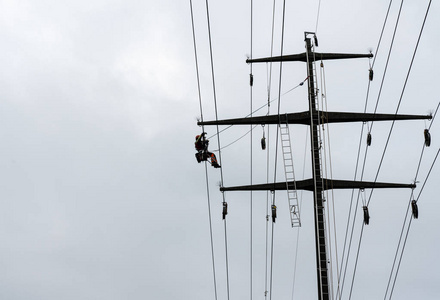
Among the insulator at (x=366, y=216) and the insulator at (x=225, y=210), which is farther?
the insulator at (x=225, y=210)

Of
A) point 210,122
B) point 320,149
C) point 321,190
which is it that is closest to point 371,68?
point 320,149

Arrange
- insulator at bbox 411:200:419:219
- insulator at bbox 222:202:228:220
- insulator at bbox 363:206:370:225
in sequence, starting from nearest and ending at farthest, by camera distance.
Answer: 1. insulator at bbox 411:200:419:219
2. insulator at bbox 363:206:370:225
3. insulator at bbox 222:202:228:220

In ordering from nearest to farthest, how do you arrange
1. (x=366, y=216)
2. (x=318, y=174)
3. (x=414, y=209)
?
(x=414, y=209) → (x=366, y=216) → (x=318, y=174)

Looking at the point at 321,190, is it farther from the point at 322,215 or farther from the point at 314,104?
the point at 314,104

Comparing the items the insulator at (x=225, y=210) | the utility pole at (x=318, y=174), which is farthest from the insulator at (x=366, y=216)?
the insulator at (x=225, y=210)

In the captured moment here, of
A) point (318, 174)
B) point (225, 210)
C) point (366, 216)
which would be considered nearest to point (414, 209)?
point (366, 216)

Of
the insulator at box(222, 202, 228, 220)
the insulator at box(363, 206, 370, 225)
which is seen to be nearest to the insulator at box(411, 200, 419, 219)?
the insulator at box(363, 206, 370, 225)

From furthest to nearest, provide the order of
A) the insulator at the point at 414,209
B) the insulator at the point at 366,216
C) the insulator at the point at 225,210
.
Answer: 1. the insulator at the point at 225,210
2. the insulator at the point at 366,216
3. the insulator at the point at 414,209

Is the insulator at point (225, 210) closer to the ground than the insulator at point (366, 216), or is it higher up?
higher up

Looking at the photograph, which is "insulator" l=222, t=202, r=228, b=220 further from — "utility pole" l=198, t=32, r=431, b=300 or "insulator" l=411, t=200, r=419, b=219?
"insulator" l=411, t=200, r=419, b=219

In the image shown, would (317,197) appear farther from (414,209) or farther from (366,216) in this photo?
(414,209)

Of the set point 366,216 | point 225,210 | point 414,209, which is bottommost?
point 414,209

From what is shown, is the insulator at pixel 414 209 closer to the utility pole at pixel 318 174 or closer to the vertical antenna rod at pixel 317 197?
the utility pole at pixel 318 174

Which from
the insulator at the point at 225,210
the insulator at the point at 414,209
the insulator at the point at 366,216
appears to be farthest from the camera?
the insulator at the point at 225,210
